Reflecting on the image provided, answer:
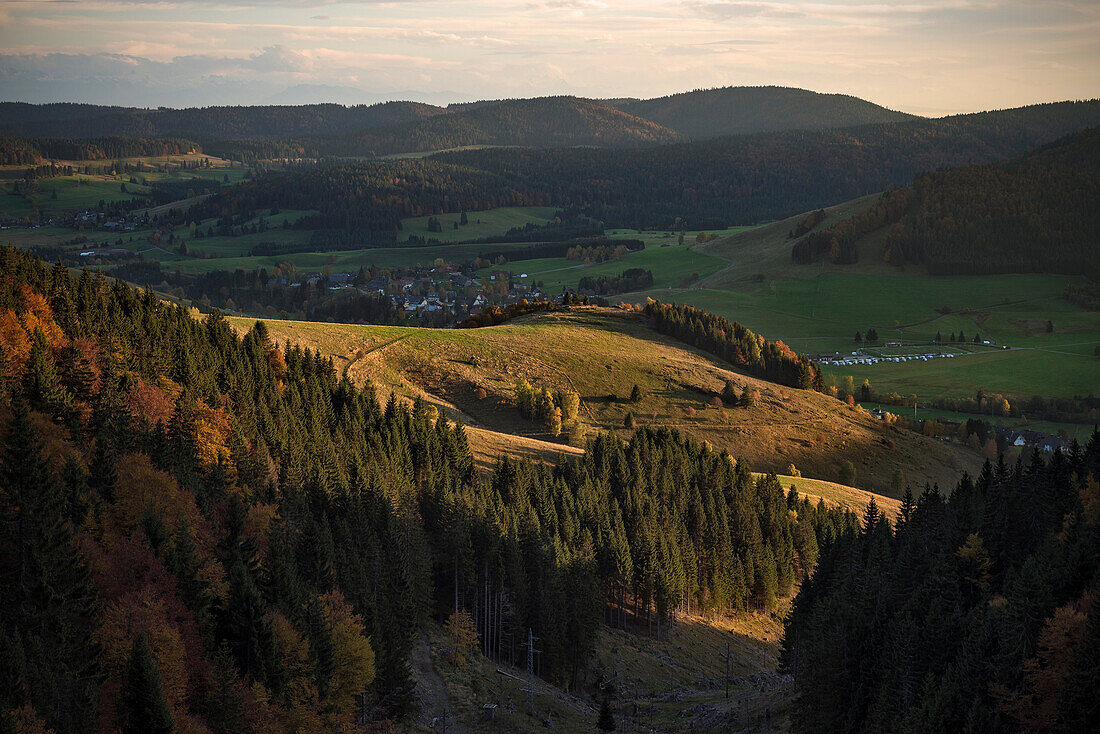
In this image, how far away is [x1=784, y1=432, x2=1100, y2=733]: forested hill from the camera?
162 ft

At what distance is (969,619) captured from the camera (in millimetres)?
57938

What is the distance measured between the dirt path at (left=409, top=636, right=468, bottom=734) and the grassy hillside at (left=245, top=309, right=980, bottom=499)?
69.1 metres

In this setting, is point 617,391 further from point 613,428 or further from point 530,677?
point 530,677

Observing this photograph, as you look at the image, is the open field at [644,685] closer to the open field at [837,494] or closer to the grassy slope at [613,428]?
the grassy slope at [613,428]

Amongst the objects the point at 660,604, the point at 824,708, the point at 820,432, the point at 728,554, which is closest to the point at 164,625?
the point at 824,708

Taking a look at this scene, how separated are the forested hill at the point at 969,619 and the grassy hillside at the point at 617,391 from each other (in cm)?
7089

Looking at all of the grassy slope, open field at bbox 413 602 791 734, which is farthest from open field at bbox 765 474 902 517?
open field at bbox 413 602 791 734

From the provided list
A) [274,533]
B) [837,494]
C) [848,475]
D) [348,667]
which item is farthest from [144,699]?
[848,475]

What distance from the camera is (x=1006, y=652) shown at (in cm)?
5156

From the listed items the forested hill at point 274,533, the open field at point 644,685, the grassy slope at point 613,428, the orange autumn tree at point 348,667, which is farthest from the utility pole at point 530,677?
the orange autumn tree at point 348,667

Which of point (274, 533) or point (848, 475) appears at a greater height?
point (274, 533)

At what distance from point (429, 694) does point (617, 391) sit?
108 meters

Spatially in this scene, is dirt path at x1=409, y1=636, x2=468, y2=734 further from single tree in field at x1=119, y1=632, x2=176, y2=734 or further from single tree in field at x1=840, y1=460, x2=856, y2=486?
single tree in field at x1=840, y1=460, x2=856, y2=486

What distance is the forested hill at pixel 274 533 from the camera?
50469 mm
